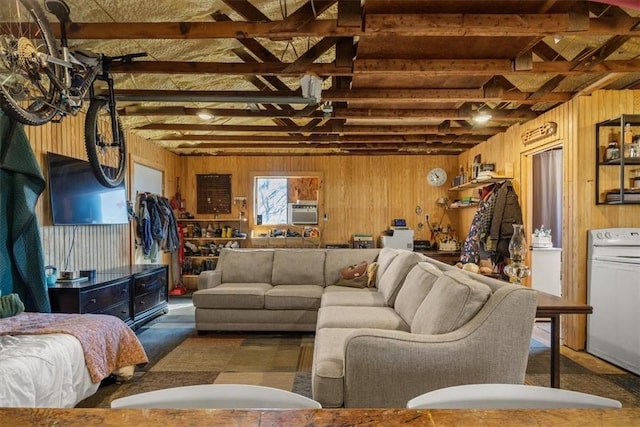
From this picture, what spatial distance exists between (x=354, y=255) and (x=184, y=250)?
3498 mm

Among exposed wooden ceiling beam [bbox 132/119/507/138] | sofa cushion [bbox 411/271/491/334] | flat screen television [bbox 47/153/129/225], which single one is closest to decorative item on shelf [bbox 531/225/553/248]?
exposed wooden ceiling beam [bbox 132/119/507/138]

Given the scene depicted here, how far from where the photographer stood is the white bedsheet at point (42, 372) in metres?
1.90

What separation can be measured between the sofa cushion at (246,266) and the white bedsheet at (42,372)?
7.77 ft

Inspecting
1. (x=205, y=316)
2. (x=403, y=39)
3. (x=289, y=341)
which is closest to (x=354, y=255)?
(x=289, y=341)

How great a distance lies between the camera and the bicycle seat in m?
2.21

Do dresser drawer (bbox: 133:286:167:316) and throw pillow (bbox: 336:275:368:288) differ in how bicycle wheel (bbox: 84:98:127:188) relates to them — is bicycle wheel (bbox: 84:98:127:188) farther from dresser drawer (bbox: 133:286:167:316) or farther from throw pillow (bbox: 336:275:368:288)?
throw pillow (bbox: 336:275:368:288)

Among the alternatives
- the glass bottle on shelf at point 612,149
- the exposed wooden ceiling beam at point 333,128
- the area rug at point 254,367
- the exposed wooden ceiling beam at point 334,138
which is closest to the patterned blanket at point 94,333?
the area rug at point 254,367

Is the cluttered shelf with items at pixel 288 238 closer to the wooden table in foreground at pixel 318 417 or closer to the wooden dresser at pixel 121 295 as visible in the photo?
the wooden dresser at pixel 121 295

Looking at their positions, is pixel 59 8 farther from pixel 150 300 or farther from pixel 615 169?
pixel 615 169

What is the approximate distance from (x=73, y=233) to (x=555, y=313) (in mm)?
4295

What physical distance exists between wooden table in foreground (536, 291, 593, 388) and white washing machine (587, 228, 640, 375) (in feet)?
4.53

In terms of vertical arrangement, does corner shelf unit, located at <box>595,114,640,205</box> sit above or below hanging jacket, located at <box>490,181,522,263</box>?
above

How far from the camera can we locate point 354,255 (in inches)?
192

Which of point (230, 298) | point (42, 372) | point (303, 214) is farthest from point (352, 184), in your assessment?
point (42, 372)
